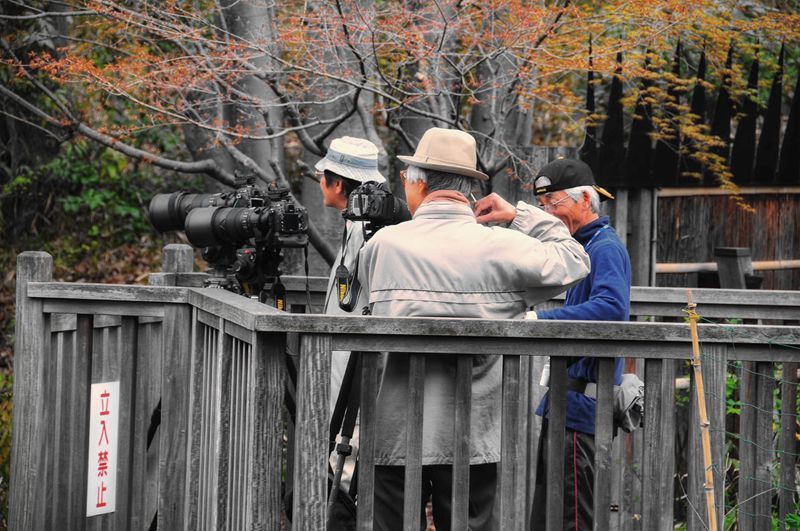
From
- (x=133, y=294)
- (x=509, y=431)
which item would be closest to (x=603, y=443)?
(x=509, y=431)

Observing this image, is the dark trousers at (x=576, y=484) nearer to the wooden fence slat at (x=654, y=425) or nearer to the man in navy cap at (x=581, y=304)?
the man in navy cap at (x=581, y=304)

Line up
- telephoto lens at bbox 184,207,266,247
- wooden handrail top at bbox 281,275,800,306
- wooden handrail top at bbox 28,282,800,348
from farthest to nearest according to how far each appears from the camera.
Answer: wooden handrail top at bbox 281,275,800,306 → telephoto lens at bbox 184,207,266,247 → wooden handrail top at bbox 28,282,800,348

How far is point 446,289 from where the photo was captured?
130 inches

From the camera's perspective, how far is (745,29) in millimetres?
6785

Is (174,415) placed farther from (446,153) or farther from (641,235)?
(641,235)

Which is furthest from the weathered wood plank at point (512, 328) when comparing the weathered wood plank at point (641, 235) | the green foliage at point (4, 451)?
A: the weathered wood plank at point (641, 235)

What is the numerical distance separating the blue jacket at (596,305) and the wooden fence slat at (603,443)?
0.62 m

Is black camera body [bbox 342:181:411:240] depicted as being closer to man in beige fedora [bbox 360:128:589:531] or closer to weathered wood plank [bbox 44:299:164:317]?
man in beige fedora [bbox 360:128:589:531]

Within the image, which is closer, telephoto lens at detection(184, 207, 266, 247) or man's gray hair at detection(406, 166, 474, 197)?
man's gray hair at detection(406, 166, 474, 197)

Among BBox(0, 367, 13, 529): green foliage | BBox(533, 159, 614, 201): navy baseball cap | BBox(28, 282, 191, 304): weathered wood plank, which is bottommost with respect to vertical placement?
BBox(0, 367, 13, 529): green foliage

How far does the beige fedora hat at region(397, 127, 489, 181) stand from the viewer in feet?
11.2

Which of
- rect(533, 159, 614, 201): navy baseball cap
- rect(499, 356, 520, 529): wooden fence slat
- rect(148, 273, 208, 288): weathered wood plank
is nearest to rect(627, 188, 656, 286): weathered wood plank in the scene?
rect(533, 159, 614, 201): navy baseball cap

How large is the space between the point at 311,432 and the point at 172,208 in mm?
2161

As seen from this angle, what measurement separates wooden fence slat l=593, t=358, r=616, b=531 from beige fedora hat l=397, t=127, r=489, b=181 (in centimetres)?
83
